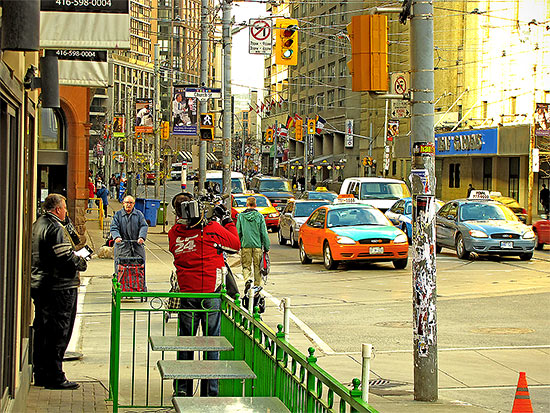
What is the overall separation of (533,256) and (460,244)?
8.80ft

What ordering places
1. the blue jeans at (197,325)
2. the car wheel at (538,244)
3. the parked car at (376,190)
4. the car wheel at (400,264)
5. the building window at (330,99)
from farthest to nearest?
the building window at (330,99) < the parked car at (376,190) < the car wheel at (538,244) < the car wheel at (400,264) < the blue jeans at (197,325)

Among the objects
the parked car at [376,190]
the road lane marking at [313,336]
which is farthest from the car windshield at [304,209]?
the road lane marking at [313,336]

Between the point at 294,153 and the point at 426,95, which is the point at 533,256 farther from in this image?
the point at 294,153

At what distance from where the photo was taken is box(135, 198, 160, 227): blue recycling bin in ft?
122

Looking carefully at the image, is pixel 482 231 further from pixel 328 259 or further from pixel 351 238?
pixel 328 259

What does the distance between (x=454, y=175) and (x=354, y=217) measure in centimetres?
4413

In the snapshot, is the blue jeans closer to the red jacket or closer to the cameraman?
the cameraman

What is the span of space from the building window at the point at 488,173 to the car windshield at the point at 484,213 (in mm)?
34387

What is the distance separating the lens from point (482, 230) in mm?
26281

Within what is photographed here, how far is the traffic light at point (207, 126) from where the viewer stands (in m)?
29.5

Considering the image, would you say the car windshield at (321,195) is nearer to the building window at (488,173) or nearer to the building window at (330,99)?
the building window at (488,173)

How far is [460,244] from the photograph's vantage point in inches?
1062

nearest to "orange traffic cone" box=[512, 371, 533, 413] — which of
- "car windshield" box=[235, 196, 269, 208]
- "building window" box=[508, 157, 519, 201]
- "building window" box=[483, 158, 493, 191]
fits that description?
"car windshield" box=[235, 196, 269, 208]

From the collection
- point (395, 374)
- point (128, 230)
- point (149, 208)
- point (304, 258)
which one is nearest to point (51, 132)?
point (304, 258)
